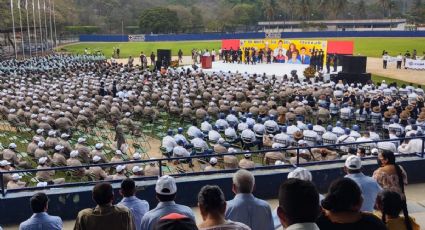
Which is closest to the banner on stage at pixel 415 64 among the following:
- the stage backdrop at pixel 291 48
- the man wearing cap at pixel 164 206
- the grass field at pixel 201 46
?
the stage backdrop at pixel 291 48

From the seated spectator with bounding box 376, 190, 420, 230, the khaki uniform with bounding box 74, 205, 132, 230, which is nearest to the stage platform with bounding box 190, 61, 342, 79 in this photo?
the seated spectator with bounding box 376, 190, 420, 230

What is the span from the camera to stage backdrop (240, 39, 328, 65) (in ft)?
121

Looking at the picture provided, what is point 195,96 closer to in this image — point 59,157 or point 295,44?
point 59,157

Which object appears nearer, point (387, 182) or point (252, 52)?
point (387, 182)

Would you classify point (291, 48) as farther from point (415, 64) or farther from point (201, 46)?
point (201, 46)

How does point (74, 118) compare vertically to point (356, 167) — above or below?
below

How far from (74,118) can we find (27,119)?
1720 millimetres

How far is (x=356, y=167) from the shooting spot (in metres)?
5.71

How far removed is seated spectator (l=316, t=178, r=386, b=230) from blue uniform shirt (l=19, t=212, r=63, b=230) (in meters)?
2.85

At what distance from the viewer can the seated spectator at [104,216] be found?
4504mm

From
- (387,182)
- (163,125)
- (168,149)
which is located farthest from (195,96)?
(387,182)

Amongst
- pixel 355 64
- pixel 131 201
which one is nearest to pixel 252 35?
pixel 355 64

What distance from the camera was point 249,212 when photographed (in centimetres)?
479

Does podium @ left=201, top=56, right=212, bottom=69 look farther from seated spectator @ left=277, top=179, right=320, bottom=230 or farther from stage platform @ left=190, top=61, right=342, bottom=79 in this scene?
seated spectator @ left=277, top=179, right=320, bottom=230
